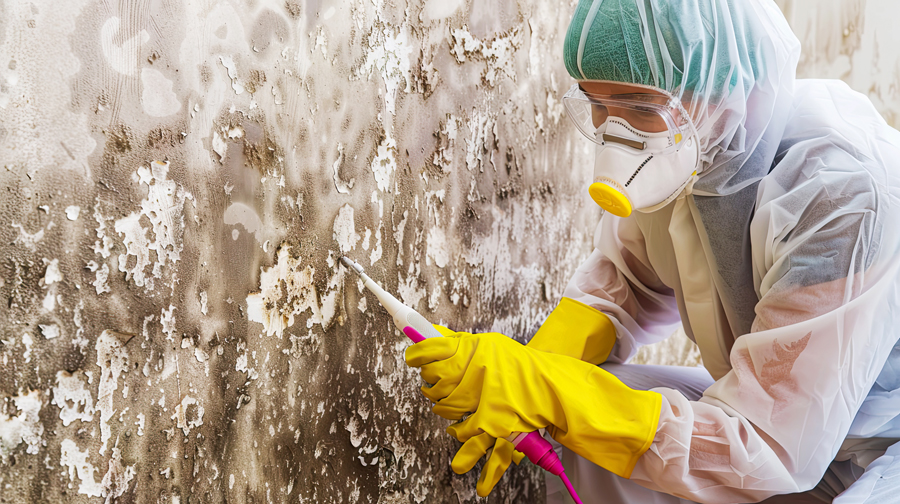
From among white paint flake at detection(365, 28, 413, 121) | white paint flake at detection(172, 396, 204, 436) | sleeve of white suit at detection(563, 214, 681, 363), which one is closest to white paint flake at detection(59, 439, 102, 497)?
white paint flake at detection(172, 396, 204, 436)

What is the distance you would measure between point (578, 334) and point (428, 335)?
36 cm

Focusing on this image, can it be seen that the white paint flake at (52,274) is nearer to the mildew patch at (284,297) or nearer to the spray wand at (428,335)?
the mildew patch at (284,297)

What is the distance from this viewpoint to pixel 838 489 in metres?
0.94

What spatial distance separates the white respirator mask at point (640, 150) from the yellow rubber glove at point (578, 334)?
1.02ft

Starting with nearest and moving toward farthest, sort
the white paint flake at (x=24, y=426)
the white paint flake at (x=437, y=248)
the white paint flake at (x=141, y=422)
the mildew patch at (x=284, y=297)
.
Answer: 1. the white paint flake at (x=24, y=426)
2. the white paint flake at (x=141, y=422)
3. the mildew patch at (x=284, y=297)
4. the white paint flake at (x=437, y=248)

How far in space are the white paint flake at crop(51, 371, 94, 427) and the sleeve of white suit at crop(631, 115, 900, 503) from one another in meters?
0.74

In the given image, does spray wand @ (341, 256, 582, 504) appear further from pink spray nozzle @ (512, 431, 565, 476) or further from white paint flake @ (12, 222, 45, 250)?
white paint flake @ (12, 222, 45, 250)

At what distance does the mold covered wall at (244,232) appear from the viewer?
0.66 metres

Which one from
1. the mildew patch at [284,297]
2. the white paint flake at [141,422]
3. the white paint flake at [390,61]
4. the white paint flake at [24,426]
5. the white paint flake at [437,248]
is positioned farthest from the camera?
the white paint flake at [437,248]

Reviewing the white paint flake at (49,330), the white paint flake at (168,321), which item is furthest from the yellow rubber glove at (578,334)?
the white paint flake at (49,330)

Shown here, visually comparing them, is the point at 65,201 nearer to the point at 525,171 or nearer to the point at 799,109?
the point at 525,171

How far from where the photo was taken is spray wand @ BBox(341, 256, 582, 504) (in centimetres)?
87

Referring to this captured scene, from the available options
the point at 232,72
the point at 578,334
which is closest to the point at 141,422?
the point at 232,72

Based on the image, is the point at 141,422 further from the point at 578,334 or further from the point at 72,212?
the point at 578,334
